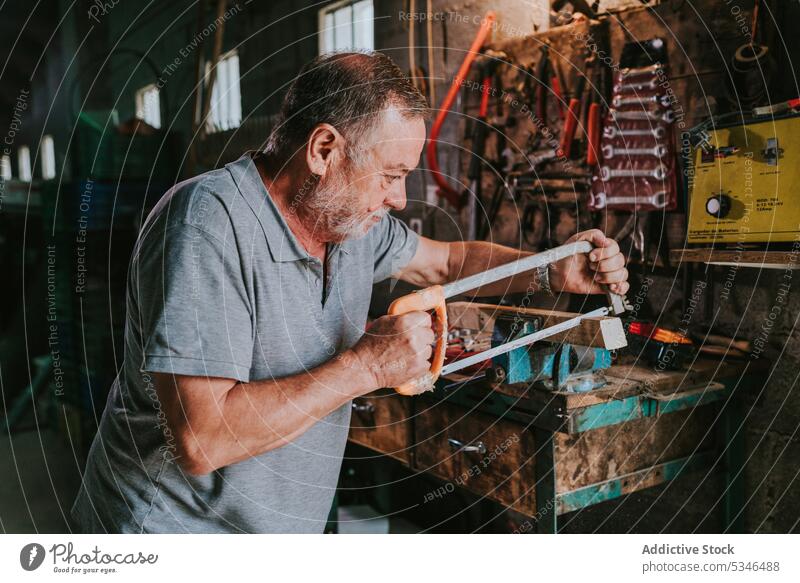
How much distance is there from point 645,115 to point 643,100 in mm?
41

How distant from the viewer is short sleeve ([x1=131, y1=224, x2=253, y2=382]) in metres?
1.04

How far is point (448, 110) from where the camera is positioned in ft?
7.34

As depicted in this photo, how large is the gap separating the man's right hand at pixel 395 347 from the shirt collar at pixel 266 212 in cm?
21

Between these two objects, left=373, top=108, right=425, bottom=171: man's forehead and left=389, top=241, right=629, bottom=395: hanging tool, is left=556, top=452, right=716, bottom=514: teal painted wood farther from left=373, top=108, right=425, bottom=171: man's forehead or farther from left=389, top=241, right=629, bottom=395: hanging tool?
left=373, top=108, right=425, bottom=171: man's forehead

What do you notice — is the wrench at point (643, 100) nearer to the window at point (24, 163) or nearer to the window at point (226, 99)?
the window at point (226, 99)

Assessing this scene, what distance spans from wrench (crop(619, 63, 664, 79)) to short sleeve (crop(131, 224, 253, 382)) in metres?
1.33

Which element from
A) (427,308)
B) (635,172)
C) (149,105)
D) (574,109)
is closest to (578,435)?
(427,308)

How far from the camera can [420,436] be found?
1.78 metres

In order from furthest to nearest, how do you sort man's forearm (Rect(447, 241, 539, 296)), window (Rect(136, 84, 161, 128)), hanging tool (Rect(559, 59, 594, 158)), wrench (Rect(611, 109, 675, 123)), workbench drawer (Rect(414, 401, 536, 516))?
window (Rect(136, 84, 161, 128))
hanging tool (Rect(559, 59, 594, 158))
wrench (Rect(611, 109, 675, 123))
man's forearm (Rect(447, 241, 539, 296))
workbench drawer (Rect(414, 401, 536, 516))

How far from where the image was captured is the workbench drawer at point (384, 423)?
5.97 ft

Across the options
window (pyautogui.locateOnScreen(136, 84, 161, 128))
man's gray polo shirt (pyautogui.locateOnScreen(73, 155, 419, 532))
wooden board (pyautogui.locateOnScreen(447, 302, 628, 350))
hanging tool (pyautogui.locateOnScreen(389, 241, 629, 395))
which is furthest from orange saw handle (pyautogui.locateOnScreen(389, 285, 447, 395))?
window (pyautogui.locateOnScreen(136, 84, 161, 128))
